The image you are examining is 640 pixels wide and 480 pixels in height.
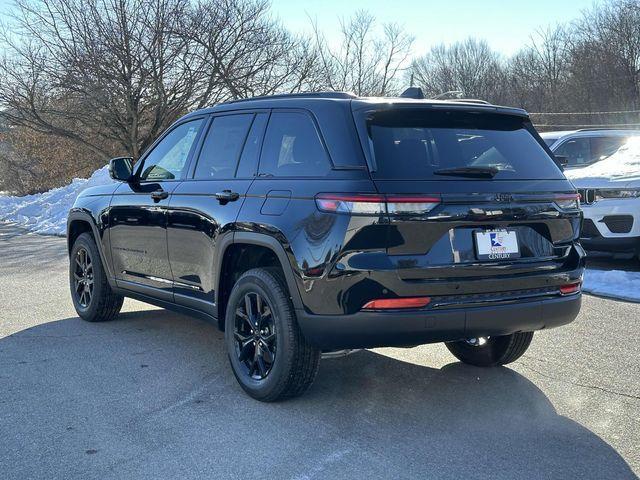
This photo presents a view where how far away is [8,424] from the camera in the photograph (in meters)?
4.13

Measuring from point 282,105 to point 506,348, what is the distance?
2232 mm

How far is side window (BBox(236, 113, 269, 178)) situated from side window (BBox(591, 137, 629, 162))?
7.67 m

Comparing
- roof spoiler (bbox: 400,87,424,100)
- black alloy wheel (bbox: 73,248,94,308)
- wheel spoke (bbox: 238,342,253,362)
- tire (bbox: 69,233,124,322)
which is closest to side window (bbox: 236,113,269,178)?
roof spoiler (bbox: 400,87,424,100)

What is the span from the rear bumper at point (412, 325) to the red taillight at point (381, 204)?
1.75 ft

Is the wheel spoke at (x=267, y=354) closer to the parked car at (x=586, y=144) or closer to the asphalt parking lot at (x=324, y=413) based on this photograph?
the asphalt parking lot at (x=324, y=413)

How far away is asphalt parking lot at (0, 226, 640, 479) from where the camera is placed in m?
Answer: 3.56

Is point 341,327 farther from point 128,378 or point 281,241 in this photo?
point 128,378

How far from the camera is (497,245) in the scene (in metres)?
Answer: 4.06

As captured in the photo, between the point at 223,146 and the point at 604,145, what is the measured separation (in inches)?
313

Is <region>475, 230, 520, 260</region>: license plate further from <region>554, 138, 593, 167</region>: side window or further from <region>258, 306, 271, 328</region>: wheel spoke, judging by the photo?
<region>554, 138, 593, 167</region>: side window

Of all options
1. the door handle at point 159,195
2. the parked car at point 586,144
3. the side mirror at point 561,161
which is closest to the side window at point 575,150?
the parked car at point 586,144

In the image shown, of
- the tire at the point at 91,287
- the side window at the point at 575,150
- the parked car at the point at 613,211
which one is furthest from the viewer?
the side window at the point at 575,150

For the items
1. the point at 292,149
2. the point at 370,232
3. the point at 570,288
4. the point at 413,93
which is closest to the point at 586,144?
the point at 413,93

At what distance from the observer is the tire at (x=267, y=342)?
4223mm
